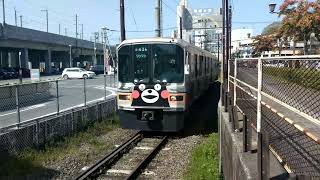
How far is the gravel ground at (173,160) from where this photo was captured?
9.89 m

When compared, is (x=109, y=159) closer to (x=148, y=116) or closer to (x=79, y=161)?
(x=79, y=161)

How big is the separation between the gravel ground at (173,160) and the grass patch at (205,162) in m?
0.21

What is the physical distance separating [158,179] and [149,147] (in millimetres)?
3472

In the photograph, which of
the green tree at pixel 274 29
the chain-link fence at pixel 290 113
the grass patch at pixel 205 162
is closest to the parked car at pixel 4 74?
the green tree at pixel 274 29

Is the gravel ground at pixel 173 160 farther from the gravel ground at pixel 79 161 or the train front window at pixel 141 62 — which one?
the train front window at pixel 141 62

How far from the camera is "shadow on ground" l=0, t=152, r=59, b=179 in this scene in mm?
9281

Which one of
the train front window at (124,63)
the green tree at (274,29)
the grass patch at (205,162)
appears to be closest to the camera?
the grass patch at (205,162)

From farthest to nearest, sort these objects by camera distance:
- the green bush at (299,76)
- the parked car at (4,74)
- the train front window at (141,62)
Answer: the parked car at (4,74) < the train front window at (141,62) < the green bush at (299,76)

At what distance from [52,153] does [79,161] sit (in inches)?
38.2

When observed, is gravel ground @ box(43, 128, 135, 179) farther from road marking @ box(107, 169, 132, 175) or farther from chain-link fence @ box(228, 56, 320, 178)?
chain-link fence @ box(228, 56, 320, 178)

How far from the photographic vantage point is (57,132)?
13.0 m

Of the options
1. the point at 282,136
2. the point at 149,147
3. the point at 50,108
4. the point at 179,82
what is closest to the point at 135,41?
the point at 179,82

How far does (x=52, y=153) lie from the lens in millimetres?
11492

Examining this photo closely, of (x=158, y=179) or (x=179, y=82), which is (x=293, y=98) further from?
(x=179, y=82)
